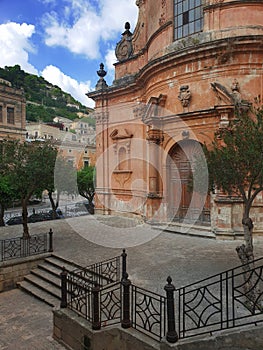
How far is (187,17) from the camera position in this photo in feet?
42.3

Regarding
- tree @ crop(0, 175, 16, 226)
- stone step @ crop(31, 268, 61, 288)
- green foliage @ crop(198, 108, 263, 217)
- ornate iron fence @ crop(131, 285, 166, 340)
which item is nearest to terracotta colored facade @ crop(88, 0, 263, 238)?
green foliage @ crop(198, 108, 263, 217)

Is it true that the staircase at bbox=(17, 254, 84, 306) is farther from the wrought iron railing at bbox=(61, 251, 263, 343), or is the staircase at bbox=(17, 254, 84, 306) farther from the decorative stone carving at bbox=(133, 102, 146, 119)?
the decorative stone carving at bbox=(133, 102, 146, 119)

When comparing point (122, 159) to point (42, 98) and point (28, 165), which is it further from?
point (42, 98)

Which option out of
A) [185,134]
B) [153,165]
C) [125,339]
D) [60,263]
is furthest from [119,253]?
[185,134]

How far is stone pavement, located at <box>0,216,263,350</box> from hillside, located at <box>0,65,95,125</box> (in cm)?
5250

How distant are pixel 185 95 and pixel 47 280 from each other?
28.8 ft

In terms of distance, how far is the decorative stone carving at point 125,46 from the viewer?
17.6 meters

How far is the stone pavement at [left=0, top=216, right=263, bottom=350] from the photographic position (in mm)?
6863

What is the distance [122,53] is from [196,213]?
10.9m

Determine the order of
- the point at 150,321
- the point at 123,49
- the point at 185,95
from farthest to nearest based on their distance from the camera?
the point at 123,49 → the point at 185,95 → the point at 150,321

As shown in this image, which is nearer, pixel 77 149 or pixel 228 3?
pixel 228 3

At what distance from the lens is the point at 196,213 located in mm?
12695

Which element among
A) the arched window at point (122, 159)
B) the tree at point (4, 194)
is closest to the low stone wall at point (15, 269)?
the arched window at point (122, 159)

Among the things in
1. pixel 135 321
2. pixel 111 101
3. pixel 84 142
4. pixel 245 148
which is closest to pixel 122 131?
pixel 111 101
